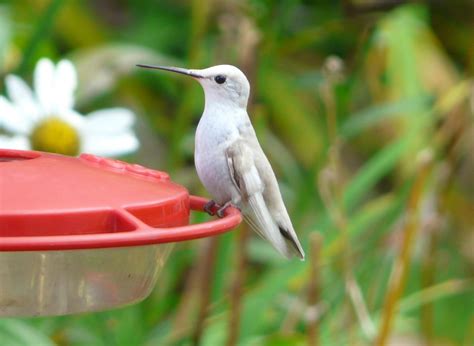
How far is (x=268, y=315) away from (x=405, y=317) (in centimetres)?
70

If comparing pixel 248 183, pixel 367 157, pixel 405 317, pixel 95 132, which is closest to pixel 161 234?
pixel 248 183

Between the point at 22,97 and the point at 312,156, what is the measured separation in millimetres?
1690

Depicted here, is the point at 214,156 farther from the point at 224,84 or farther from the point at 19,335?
the point at 19,335

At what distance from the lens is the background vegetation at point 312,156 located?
2279mm

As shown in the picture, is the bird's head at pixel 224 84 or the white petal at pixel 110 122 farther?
the white petal at pixel 110 122

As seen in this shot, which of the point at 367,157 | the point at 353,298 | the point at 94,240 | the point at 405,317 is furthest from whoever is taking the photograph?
the point at 367,157

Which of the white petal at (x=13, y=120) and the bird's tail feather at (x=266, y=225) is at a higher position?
the bird's tail feather at (x=266, y=225)

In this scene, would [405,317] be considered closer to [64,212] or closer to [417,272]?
[417,272]

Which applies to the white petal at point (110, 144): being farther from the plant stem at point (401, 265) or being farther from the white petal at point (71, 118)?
the plant stem at point (401, 265)

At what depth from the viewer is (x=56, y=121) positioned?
228 centimetres

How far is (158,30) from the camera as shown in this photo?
4191mm

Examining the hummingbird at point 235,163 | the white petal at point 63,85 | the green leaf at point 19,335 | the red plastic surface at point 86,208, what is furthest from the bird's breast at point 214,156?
the white petal at point 63,85

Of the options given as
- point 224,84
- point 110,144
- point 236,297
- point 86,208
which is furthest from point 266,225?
point 110,144

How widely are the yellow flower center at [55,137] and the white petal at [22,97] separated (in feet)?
0.10
